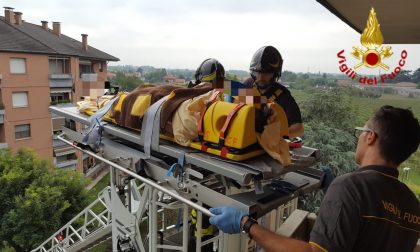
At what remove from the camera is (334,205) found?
56.2 inches

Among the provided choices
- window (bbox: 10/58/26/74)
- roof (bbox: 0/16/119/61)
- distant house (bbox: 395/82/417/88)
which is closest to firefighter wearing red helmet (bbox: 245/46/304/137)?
distant house (bbox: 395/82/417/88)

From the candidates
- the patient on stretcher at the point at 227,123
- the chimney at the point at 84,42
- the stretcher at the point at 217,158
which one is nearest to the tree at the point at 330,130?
the stretcher at the point at 217,158

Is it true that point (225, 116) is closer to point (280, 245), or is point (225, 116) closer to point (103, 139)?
point (280, 245)

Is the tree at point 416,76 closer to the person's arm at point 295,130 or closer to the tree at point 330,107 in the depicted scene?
the tree at point 330,107

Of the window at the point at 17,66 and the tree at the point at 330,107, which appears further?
the window at the point at 17,66

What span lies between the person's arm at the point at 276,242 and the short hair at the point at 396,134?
57 centimetres

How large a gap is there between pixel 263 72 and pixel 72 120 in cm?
276

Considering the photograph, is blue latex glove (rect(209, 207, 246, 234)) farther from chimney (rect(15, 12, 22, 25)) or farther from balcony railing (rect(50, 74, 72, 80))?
chimney (rect(15, 12, 22, 25))

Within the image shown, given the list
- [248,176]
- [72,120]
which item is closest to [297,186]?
[248,176]

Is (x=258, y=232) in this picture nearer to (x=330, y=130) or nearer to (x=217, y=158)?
(x=217, y=158)

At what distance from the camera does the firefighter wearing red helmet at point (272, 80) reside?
3096 mm

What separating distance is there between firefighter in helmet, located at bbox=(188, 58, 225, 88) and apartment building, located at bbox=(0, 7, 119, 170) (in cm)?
1582

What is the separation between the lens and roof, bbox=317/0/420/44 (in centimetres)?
339

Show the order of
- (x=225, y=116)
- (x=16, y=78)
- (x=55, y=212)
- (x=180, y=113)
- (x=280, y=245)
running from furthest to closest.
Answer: (x=16, y=78)
(x=55, y=212)
(x=180, y=113)
(x=225, y=116)
(x=280, y=245)
